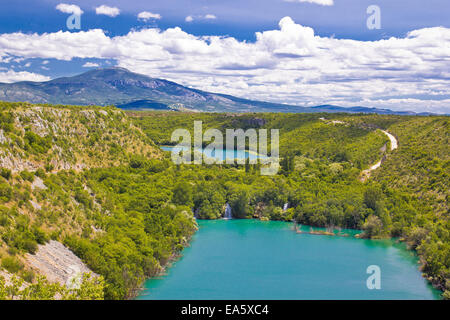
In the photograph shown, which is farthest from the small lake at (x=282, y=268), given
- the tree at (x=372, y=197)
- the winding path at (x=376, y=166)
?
the winding path at (x=376, y=166)

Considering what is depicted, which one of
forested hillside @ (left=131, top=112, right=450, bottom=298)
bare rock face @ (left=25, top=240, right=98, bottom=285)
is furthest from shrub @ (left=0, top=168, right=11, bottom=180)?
forested hillside @ (left=131, top=112, right=450, bottom=298)

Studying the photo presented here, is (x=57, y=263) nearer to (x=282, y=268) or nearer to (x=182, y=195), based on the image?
(x=282, y=268)

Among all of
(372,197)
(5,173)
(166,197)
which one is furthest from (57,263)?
(372,197)

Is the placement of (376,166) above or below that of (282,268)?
above

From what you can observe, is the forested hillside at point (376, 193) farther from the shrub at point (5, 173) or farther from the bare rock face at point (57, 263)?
the shrub at point (5, 173)

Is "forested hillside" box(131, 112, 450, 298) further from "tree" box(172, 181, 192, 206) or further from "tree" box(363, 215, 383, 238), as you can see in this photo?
"tree" box(172, 181, 192, 206)

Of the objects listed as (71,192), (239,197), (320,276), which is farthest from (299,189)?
(71,192)
